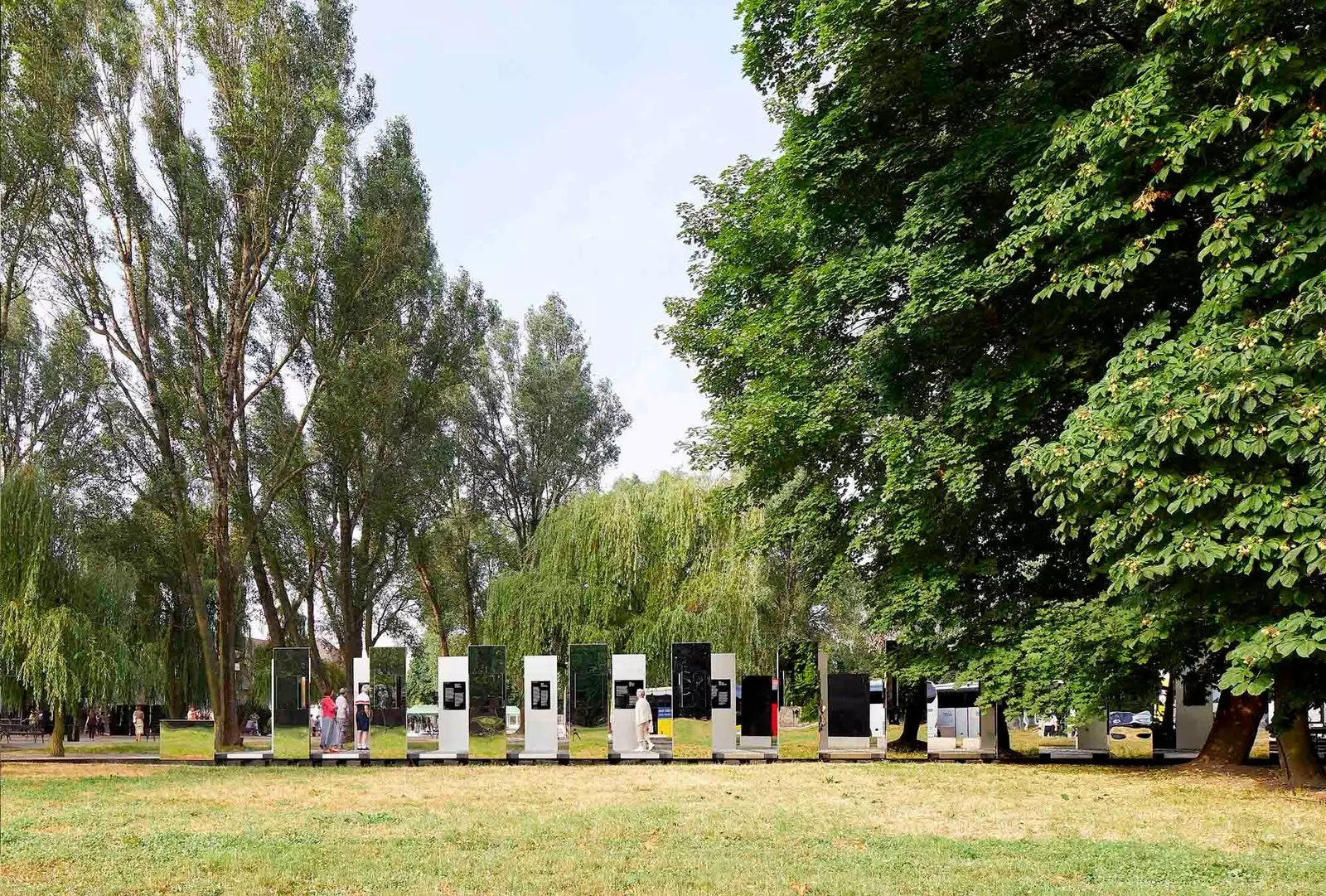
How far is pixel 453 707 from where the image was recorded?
23.7 m

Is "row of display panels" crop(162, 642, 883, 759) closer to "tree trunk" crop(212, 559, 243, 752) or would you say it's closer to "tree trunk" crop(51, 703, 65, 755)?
"tree trunk" crop(212, 559, 243, 752)

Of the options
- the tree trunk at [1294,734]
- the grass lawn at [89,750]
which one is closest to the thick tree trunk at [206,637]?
the grass lawn at [89,750]

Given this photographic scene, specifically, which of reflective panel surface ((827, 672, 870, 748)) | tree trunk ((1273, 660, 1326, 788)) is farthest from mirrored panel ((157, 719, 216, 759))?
tree trunk ((1273, 660, 1326, 788))

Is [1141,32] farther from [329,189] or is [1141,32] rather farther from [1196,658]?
[329,189]

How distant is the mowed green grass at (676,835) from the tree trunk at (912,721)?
5.31 metres

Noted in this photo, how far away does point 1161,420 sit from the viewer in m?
13.2

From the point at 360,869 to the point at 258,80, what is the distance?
70.0 ft

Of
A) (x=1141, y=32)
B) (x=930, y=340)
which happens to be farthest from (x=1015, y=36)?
(x=930, y=340)

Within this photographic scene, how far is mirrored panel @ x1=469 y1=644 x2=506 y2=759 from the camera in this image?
2345 centimetres

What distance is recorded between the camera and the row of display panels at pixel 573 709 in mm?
23328

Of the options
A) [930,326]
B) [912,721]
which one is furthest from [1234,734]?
[930,326]

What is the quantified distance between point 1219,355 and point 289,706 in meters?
18.3

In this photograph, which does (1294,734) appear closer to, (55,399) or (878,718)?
(878,718)

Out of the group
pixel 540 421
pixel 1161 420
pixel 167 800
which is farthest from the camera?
pixel 540 421
